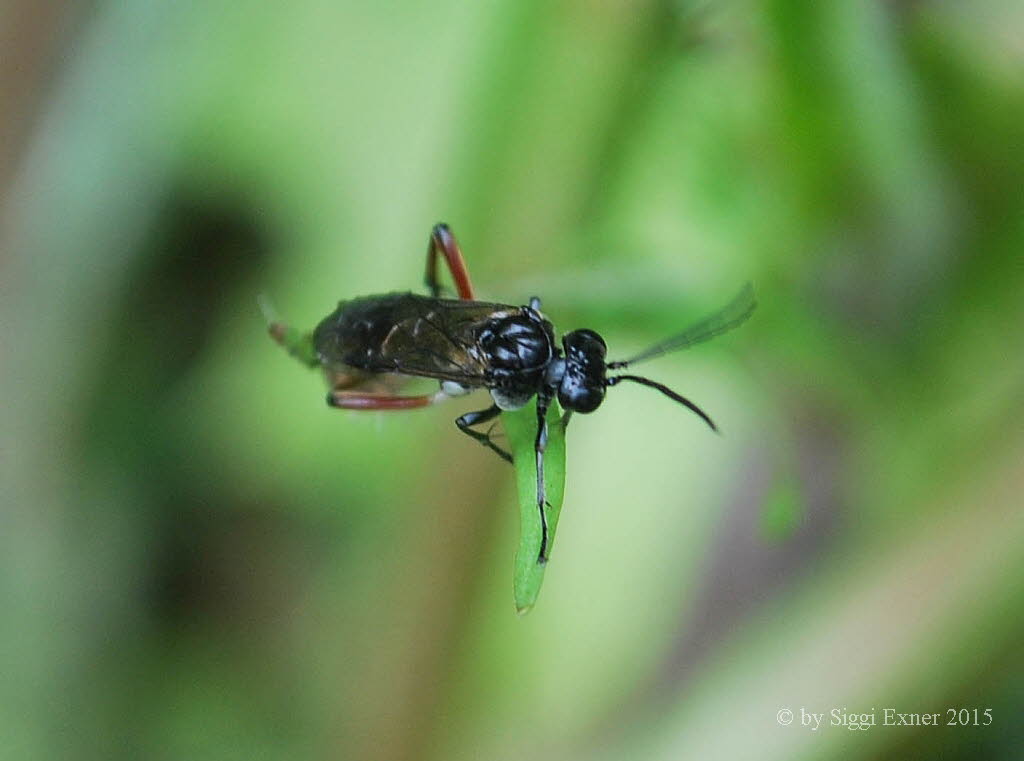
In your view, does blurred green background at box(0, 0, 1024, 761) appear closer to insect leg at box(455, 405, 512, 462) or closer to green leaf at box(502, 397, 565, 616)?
insect leg at box(455, 405, 512, 462)

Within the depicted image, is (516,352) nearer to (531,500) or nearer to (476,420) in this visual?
(476,420)

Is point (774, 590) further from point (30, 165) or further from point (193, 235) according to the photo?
A: point (30, 165)

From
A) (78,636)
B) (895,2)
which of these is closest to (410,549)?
(78,636)

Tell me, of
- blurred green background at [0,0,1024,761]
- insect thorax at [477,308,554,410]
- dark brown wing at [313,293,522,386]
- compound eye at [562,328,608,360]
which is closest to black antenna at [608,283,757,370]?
blurred green background at [0,0,1024,761]

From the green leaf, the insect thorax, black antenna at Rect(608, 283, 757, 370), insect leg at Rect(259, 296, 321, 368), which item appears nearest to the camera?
the green leaf

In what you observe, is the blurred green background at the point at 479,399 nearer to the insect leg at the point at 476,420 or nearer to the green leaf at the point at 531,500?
the insect leg at the point at 476,420

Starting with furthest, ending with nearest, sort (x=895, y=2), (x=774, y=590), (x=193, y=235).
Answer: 1. (x=193, y=235)
2. (x=774, y=590)
3. (x=895, y=2)

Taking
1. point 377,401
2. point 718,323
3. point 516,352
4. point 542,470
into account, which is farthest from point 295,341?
point 542,470
